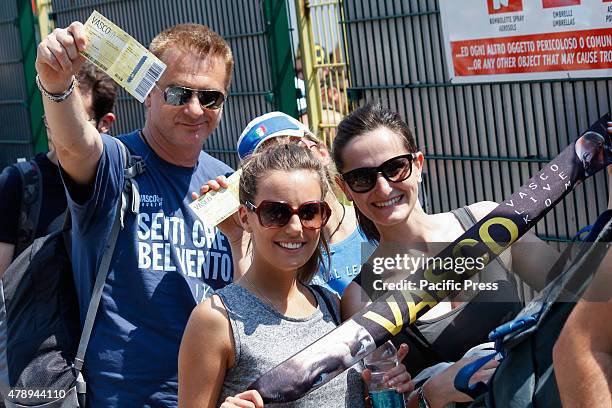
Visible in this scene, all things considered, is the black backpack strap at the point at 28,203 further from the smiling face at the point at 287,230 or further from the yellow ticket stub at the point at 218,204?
the smiling face at the point at 287,230

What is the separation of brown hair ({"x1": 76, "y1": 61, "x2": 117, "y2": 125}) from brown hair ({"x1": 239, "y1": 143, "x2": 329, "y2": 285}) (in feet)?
6.04

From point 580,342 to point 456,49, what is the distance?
9.58ft

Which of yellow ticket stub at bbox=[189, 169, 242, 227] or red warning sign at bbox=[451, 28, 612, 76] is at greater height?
red warning sign at bbox=[451, 28, 612, 76]

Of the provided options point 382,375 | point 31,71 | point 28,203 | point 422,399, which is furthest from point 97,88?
point 31,71

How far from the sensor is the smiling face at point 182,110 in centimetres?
355

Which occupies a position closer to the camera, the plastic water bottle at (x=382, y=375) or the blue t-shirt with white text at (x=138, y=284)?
the plastic water bottle at (x=382, y=375)

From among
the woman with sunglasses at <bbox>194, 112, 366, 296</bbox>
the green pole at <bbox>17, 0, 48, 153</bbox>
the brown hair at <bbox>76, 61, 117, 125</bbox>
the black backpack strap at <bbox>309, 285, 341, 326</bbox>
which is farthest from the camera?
the green pole at <bbox>17, 0, 48, 153</bbox>

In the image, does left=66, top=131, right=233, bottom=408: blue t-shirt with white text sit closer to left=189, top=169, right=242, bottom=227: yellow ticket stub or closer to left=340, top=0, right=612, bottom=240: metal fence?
left=189, top=169, right=242, bottom=227: yellow ticket stub

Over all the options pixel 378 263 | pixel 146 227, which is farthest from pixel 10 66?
pixel 378 263

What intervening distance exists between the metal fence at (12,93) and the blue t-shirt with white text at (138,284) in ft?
18.0

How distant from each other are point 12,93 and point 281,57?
12.1 feet

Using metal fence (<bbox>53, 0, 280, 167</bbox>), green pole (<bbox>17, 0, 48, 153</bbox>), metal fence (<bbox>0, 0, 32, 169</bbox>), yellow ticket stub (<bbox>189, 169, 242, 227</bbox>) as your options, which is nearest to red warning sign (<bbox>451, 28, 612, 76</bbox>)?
yellow ticket stub (<bbox>189, 169, 242, 227</bbox>)

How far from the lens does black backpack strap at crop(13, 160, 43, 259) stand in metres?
4.18

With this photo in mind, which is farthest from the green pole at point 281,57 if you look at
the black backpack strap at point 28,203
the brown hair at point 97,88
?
the black backpack strap at point 28,203
